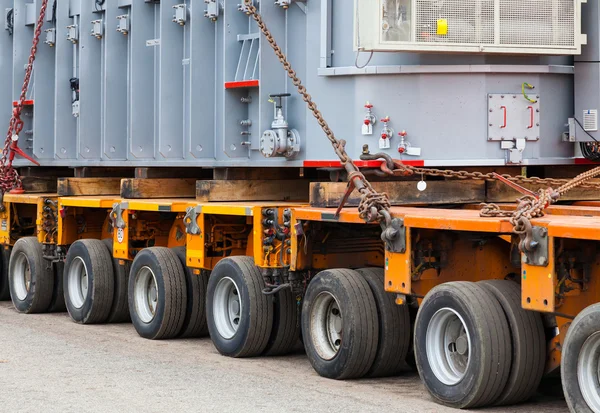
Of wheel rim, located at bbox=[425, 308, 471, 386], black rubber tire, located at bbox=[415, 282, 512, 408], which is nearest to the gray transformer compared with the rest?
wheel rim, located at bbox=[425, 308, 471, 386]

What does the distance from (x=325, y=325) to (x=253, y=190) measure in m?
2.24

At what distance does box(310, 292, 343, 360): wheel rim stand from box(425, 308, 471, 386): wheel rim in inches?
53.7

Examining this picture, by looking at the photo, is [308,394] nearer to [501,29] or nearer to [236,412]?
[236,412]

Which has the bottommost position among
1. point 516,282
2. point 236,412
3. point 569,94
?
point 236,412

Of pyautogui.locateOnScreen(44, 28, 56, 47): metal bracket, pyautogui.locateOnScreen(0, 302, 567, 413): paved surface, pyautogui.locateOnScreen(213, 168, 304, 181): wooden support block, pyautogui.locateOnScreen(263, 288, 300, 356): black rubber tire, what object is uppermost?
pyautogui.locateOnScreen(44, 28, 56, 47): metal bracket

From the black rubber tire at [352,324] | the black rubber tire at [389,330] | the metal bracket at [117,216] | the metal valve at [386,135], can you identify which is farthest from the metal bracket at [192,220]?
the black rubber tire at [389,330]

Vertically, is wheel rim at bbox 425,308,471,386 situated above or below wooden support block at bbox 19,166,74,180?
below

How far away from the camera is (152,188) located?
13.5m

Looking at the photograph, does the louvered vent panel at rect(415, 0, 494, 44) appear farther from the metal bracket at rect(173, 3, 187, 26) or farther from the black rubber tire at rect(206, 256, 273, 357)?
the metal bracket at rect(173, 3, 187, 26)

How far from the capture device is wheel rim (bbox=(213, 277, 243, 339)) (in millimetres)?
11703

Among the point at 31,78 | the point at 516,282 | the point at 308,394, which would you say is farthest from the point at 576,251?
the point at 31,78

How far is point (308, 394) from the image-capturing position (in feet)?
30.2

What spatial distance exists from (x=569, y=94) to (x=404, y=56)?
1.41m

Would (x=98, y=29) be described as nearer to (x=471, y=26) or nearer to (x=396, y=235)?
(x=471, y=26)
